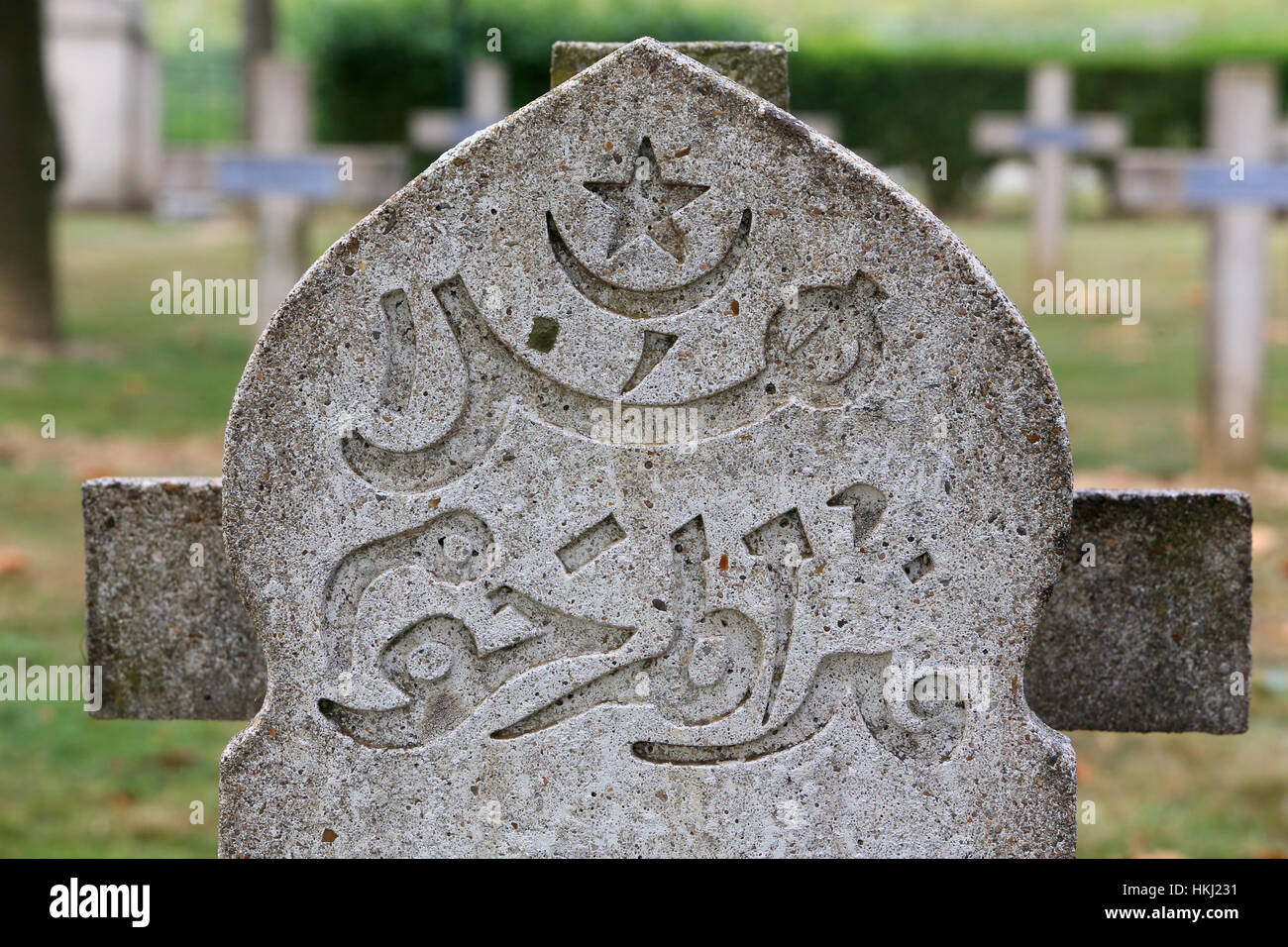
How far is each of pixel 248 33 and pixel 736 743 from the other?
41.0 ft

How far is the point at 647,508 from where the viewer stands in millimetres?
2047

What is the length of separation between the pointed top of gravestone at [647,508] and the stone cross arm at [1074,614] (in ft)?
1.19

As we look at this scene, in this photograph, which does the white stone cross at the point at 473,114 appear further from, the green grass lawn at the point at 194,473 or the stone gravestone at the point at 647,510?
the stone gravestone at the point at 647,510

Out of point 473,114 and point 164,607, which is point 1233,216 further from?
point 164,607

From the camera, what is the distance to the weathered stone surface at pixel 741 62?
2.27m

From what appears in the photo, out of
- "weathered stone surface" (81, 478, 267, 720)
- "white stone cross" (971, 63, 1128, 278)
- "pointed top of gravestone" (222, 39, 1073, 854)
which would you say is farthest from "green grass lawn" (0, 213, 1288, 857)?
"pointed top of gravestone" (222, 39, 1073, 854)

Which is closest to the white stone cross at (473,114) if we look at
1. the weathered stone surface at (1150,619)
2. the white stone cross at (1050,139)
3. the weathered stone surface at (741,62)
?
the white stone cross at (1050,139)

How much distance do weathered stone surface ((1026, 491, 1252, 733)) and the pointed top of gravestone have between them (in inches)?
13.9

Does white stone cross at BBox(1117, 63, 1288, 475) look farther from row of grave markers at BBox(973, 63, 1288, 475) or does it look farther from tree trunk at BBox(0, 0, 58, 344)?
tree trunk at BBox(0, 0, 58, 344)

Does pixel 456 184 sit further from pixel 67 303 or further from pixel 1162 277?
pixel 1162 277

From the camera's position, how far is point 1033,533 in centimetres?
201

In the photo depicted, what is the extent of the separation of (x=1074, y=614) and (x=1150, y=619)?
4.9 inches

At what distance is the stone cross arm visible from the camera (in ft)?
7.62

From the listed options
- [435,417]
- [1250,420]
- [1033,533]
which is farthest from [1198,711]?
[1250,420]
